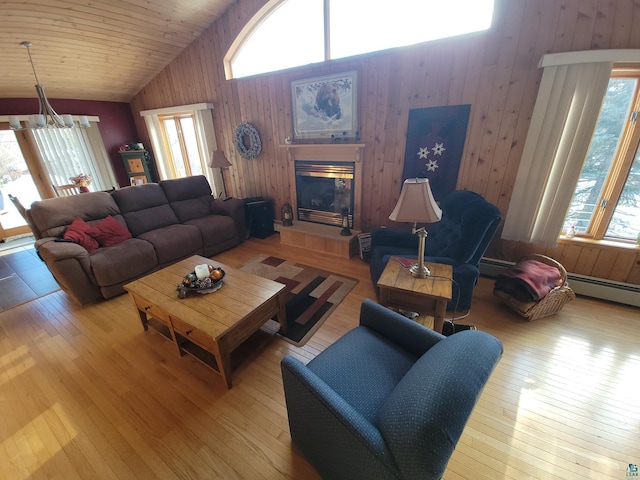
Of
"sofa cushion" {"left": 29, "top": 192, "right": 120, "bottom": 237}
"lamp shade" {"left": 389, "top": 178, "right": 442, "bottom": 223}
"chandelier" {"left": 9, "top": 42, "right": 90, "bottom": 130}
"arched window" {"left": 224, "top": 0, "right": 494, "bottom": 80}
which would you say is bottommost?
"sofa cushion" {"left": 29, "top": 192, "right": 120, "bottom": 237}

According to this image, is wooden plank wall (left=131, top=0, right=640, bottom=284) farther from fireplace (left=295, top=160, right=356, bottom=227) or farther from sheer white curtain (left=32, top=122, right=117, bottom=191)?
sheer white curtain (left=32, top=122, right=117, bottom=191)

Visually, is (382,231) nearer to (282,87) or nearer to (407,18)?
(407,18)

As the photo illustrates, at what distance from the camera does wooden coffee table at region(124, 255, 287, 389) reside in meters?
1.56

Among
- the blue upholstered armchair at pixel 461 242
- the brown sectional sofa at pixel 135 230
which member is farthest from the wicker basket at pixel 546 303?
the brown sectional sofa at pixel 135 230

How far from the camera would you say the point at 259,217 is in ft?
13.2

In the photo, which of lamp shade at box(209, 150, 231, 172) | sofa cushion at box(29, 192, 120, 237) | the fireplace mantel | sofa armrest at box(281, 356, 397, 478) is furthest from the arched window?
sofa armrest at box(281, 356, 397, 478)

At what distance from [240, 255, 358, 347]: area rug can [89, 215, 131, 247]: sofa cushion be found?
4.67ft

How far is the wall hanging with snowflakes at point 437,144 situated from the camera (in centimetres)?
255

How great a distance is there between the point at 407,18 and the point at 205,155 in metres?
3.66

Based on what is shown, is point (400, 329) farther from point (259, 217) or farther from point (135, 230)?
point (135, 230)

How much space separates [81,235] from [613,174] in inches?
199

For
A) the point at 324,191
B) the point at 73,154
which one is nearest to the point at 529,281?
the point at 324,191

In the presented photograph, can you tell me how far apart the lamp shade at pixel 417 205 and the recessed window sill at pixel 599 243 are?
174cm

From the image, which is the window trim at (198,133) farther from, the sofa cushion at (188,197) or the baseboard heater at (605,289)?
the baseboard heater at (605,289)
